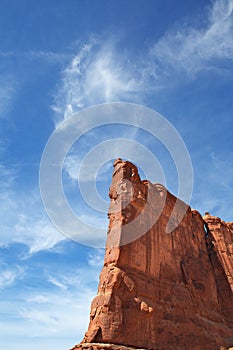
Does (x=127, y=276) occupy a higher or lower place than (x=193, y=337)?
higher

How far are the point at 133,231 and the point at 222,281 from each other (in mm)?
17777

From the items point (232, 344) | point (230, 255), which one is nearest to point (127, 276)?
point (232, 344)

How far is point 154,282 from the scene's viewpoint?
23.1 m

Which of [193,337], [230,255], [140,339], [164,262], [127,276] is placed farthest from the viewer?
[230,255]

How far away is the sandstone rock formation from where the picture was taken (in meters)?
19.1

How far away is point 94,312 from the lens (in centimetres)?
1953

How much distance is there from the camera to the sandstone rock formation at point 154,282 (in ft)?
62.7

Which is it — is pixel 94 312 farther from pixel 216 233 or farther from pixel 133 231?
pixel 216 233

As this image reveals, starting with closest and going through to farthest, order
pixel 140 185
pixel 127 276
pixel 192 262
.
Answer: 1. pixel 127 276
2. pixel 140 185
3. pixel 192 262

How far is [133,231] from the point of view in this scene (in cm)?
2361

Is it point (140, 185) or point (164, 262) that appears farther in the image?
point (140, 185)

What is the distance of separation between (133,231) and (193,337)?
30.7 feet

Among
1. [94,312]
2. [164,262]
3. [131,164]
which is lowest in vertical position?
[94,312]

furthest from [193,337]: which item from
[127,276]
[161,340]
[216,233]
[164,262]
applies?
[216,233]
